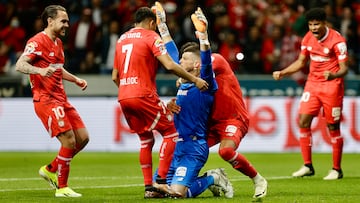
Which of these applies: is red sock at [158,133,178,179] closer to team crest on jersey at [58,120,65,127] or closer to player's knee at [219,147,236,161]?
player's knee at [219,147,236,161]

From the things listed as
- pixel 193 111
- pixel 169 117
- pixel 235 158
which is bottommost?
pixel 235 158

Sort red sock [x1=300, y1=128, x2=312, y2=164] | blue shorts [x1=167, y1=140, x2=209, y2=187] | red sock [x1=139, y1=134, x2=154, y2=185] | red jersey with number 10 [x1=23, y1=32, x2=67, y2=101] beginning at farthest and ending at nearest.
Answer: red sock [x1=300, y1=128, x2=312, y2=164] < red jersey with number 10 [x1=23, y1=32, x2=67, y2=101] < red sock [x1=139, y1=134, x2=154, y2=185] < blue shorts [x1=167, y1=140, x2=209, y2=187]

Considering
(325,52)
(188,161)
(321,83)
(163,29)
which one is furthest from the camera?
(321,83)

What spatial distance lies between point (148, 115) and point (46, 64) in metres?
1.65

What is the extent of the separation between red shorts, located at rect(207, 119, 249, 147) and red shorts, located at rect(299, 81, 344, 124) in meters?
3.63

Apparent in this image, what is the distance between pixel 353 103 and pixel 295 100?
51.0 inches

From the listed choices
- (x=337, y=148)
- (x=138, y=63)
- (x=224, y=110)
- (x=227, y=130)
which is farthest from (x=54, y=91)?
(x=337, y=148)

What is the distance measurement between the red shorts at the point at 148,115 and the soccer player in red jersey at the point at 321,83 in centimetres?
370

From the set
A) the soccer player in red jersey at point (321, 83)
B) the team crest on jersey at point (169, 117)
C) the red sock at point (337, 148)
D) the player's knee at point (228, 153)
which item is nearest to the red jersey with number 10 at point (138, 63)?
the team crest on jersey at point (169, 117)

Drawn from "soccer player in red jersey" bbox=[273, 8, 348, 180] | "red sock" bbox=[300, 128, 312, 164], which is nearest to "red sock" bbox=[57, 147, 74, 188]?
"soccer player in red jersey" bbox=[273, 8, 348, 180]

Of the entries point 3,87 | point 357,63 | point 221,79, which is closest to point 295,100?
point 357,63

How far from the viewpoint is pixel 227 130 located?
38.5 feet

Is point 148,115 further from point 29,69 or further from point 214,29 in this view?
point 214,29

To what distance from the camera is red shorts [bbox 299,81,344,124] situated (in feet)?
50.0
